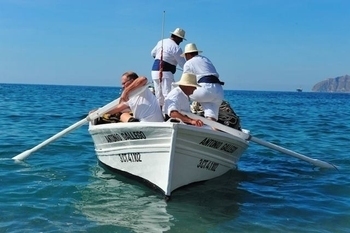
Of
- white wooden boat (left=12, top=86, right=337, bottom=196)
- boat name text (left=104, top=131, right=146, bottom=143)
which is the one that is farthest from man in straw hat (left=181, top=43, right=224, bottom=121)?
boat name text (left=104, top=131, right=146, bottom=143)

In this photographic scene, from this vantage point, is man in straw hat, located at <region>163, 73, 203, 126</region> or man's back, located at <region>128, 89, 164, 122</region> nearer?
man in straw hat, located at <region>163, 73, 203, 126</region>

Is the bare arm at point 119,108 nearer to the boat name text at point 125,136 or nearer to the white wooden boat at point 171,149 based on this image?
the white wooden boat at point 171,149

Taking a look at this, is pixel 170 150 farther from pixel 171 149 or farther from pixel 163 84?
pixel 163 84

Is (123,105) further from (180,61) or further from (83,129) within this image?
(83,129)

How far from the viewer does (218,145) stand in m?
8.62

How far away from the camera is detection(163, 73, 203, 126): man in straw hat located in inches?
328

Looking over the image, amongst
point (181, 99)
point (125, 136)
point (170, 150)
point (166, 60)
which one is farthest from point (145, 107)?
point (166, 60)

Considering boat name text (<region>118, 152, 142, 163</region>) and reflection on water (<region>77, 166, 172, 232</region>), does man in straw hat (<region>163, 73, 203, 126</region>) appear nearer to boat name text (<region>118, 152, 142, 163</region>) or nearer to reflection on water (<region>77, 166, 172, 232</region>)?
boat name text (<region>118, 152, 142, 163</region>)

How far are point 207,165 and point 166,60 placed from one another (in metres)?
2.82

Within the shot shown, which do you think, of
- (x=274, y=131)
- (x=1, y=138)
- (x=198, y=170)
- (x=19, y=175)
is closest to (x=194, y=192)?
(x=198, y=170)

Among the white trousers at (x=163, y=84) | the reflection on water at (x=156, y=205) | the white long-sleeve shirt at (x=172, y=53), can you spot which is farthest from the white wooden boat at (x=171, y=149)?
the white long-sleeve shirt at (x=172, y=53)

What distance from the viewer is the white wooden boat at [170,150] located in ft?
25.8

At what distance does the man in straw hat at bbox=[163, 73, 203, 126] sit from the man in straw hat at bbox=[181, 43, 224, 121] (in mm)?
339

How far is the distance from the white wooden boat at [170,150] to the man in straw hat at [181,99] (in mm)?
373
